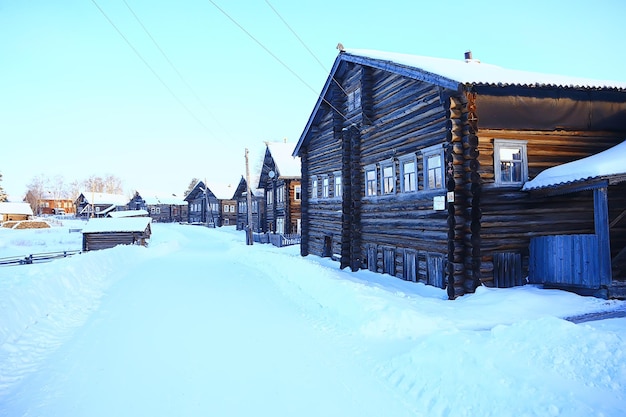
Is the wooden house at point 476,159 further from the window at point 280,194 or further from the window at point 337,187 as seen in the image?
the window at point 280,194

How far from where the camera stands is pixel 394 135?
48.0ft

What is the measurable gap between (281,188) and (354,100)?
66.9 ft

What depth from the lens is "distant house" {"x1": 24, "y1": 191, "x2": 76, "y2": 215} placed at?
121m

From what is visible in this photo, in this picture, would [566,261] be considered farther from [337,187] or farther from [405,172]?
[337,187]

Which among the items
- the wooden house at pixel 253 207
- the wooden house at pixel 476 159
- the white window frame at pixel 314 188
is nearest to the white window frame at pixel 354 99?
the wooden house at pixel 476 159

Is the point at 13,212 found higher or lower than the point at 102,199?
lower

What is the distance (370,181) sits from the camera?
16.7m

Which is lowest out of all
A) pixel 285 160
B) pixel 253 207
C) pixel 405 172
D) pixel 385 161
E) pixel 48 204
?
pixel 253 207

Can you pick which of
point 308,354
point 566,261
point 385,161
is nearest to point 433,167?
point 385,161

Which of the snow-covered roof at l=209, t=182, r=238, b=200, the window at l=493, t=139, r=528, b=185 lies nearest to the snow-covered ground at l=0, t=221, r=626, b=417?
the window at l=493, t=139, r=528, b=185

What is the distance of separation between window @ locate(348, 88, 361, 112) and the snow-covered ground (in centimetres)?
965

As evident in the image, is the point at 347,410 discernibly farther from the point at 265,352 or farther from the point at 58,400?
the point at 58,400

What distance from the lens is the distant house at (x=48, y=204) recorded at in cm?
12132

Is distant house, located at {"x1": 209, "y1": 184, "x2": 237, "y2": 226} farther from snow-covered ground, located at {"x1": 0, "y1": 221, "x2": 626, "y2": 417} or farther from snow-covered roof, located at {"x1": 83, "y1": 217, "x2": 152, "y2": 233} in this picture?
snow-covered ground, located at {"x1": 0, "y1": 221, "x2": 626, "y2": 417}
